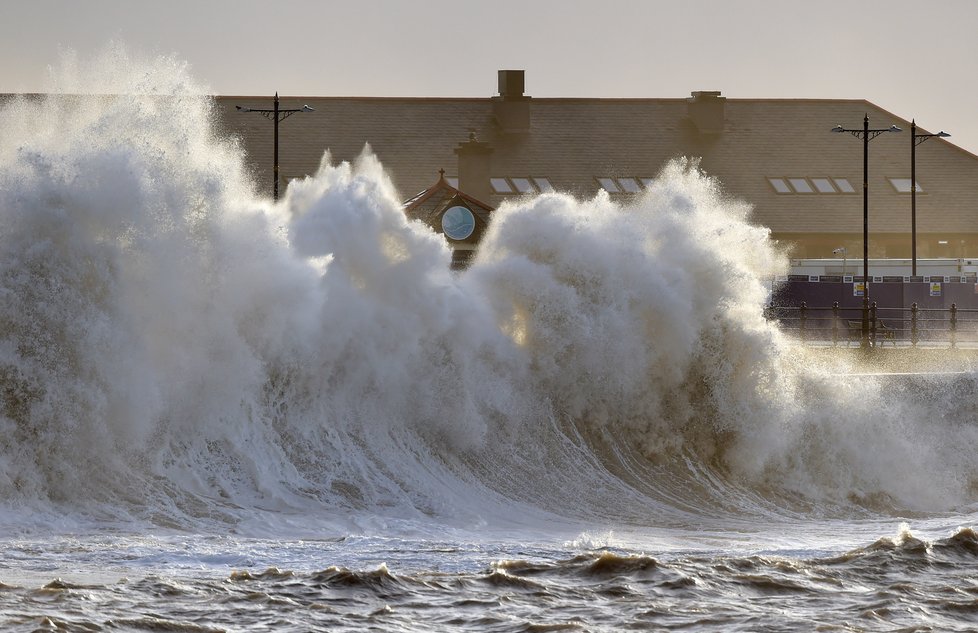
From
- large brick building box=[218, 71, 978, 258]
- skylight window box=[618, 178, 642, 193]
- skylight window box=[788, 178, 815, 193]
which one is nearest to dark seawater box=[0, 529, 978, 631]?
large brick building box=[218, 71, 978, 258]

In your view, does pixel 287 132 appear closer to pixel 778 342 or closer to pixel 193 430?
pixel 778 342

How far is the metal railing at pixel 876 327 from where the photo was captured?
29.6 meters

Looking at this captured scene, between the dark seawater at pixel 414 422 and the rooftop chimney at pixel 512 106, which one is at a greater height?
the rooftop chimney at pixel 512 106

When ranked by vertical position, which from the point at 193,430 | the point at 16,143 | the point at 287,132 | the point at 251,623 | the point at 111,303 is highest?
the point at 287,132

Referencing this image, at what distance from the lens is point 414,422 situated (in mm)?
17781

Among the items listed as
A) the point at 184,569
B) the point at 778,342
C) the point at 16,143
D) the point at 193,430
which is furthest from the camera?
the point at 778,342

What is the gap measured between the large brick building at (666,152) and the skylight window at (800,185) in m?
0.04

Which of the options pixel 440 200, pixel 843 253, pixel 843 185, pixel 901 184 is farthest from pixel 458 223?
pixel 901 184

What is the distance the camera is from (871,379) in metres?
22.3

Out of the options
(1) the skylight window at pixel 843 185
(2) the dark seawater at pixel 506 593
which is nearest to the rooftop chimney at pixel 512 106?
(1) the skylight window at pixel 843 185

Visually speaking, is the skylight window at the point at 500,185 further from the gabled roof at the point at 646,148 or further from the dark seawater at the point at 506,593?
the dark seawater at the point at 506,593

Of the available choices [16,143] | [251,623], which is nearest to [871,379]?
[16,143]

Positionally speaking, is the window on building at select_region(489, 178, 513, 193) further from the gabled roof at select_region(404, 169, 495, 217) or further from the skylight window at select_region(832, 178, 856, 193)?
the skylight window at select_region(832, 178, 856, 193)

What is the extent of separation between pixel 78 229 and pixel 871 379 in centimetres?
1156
